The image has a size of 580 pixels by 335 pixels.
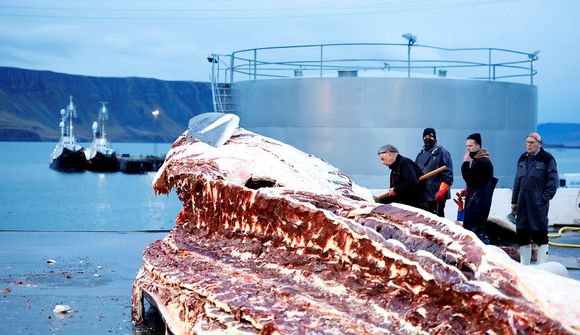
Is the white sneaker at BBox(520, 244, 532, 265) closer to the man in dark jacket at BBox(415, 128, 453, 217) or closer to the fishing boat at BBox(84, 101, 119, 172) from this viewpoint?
the man in dark jacket at BBox(415, 128, 453, 217)

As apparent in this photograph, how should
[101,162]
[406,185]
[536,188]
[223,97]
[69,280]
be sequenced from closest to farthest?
1. [406,185]
2. [69,280]
3. [536,188]
4. [223,97]
5. [101,162]

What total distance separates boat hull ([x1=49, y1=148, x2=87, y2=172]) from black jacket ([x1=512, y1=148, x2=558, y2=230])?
156054 millimetres

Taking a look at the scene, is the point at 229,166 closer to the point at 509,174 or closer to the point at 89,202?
the point at 509,174

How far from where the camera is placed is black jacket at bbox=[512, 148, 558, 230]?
38.0ft

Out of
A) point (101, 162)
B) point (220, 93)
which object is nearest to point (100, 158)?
point (101, 162)

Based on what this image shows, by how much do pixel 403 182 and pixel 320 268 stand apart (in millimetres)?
3756

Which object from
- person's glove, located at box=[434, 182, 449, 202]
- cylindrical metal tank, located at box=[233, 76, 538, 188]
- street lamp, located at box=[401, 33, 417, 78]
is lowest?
person's glove, located at box=[434, 182, 449, 202]

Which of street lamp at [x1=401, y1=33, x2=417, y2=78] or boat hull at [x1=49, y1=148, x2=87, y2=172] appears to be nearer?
street lamp at [x1=401, y1=33, x2=417, y2=78]

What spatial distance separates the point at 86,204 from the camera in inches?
3765

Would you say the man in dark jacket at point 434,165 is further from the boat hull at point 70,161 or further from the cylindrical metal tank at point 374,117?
the boat hull at point 70,161

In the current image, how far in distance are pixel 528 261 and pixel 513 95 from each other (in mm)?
19354

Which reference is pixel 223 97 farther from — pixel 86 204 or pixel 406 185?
pixel 86 204

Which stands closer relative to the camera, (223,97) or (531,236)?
(531,236)

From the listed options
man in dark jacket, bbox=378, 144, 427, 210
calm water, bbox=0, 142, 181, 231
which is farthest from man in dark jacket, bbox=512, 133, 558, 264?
calm water, bbox=0, 142, 181, 231
